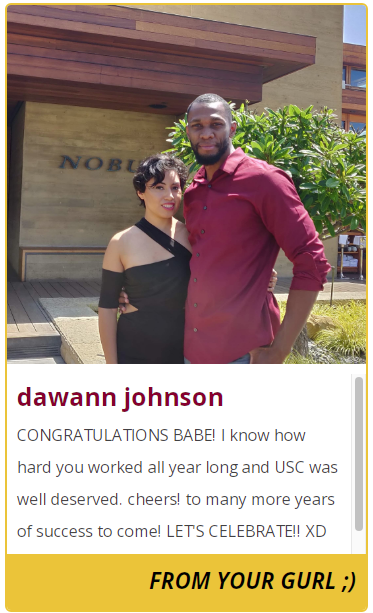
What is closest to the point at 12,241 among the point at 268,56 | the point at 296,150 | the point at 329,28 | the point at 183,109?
the point at 183,109

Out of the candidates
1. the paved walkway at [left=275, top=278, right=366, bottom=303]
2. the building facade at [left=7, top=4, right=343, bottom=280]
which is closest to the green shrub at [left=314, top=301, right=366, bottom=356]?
the paved walkway at [left=275, top=278, right=366, bottom=303]

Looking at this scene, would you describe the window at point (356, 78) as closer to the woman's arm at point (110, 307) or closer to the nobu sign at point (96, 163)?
the nobu sign at point (96, 163)

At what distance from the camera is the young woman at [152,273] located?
2219 mm

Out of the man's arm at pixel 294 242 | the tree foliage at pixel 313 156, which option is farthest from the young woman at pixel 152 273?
the tree foliage at pixel 313 156

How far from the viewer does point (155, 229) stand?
2.27m

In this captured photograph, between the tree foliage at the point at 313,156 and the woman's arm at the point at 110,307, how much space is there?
7.64ft


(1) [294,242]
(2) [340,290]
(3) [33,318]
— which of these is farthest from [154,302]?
(2) [340,290]

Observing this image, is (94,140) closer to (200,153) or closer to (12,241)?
(12,241)

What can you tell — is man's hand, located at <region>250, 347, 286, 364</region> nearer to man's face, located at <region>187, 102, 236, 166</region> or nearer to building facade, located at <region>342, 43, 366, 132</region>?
man's face, located at <region>187, 102, 236, 166</region>

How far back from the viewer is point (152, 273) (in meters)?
2.21

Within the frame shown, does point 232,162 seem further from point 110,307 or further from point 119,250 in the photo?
point 110,307

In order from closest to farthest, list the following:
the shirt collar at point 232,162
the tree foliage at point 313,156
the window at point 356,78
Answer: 1. the shirt collar at point 232,162
2. the tree foliage at point 313,156
3. the window at point 356,78

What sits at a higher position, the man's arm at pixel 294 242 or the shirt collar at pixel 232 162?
the shirt collar at pixel 232 162

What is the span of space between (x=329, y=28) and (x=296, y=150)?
9198 millimetres
